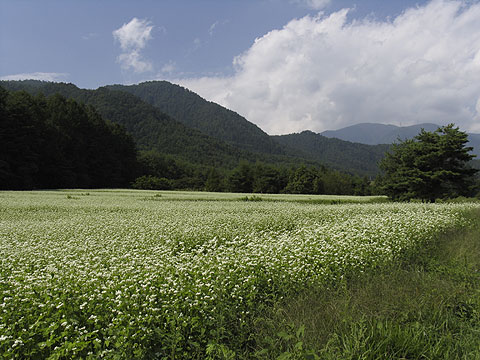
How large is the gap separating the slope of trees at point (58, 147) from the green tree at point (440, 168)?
2086 inches

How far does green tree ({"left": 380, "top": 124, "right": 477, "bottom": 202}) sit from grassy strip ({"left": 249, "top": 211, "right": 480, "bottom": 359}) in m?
31.0

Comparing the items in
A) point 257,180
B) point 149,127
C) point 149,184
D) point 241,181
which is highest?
point 149,127

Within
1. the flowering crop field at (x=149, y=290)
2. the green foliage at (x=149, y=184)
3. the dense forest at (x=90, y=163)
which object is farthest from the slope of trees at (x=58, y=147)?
the flowering crop field at (x=149, y=290)

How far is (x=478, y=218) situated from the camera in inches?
490

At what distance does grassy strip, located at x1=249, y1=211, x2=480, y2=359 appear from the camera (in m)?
3.27

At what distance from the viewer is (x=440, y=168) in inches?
1284

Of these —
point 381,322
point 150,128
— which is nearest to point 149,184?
point 381,322

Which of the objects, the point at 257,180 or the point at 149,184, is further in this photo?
the point at 257,180

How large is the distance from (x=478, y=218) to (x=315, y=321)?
12.5 meters

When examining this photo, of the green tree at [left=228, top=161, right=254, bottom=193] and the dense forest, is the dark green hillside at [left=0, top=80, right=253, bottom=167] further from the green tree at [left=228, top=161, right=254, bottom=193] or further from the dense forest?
the green tree at [left=228, top=161, right=254, bottom=193]

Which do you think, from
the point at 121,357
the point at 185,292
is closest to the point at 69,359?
the point at 121,357

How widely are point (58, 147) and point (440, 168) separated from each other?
2401 inches

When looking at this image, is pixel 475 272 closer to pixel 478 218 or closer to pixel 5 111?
pixel 478 218

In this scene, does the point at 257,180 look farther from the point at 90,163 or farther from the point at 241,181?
the point at 90,163
